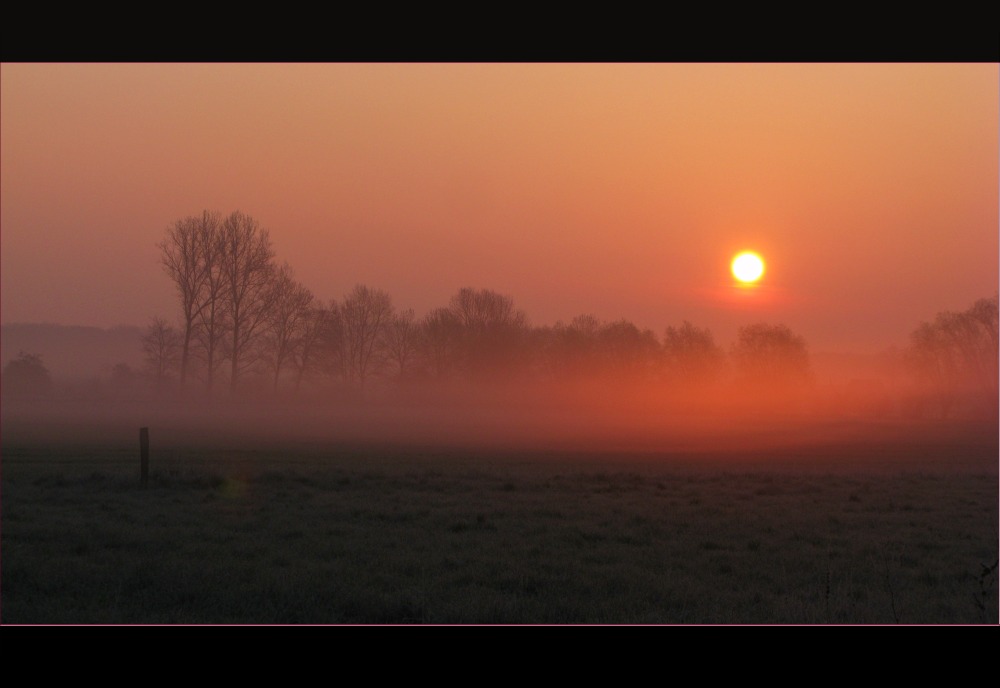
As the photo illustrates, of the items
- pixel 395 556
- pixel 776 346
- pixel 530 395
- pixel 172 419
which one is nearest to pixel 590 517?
pixel 395 556

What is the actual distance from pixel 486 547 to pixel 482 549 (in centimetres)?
14

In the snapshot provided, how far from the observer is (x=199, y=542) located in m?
12.5

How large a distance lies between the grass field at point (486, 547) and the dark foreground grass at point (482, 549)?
5 centimetres

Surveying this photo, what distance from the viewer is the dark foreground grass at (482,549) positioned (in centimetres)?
934

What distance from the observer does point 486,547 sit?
12.3 m

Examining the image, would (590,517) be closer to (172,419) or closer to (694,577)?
(694,577)

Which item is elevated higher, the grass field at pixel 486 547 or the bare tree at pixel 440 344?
the bare tree at pixel 440 344

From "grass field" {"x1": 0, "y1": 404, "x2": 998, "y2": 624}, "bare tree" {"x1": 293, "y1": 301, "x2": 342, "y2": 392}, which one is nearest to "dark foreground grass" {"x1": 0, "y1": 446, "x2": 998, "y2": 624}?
"grass field" {"x1": 0, "y1": 404, "x2": 998, "y2": 624}

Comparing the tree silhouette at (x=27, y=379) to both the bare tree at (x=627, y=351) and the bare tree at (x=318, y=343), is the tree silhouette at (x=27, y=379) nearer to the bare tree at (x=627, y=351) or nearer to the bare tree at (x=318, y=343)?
the bare tree at (x=318, y=343)

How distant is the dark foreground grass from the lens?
9344 mm

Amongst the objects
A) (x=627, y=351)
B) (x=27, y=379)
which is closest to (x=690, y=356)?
(x=627, y=351)

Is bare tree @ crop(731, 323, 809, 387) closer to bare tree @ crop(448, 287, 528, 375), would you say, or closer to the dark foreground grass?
bare tree @ crop(448, 287, 528, 375)

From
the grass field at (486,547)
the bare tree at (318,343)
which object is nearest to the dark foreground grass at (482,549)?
the grass field at (486,547)

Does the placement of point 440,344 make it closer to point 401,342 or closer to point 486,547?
point 401,342
